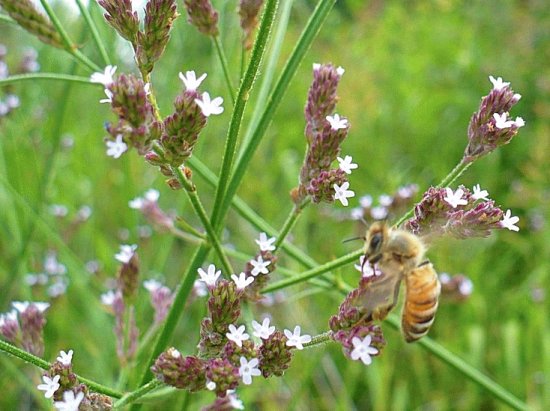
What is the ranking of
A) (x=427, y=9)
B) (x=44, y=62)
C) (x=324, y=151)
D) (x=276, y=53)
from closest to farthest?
(x=324, y=151), (x=276, y=53), (x=44, y=62), (x=427, y=9)

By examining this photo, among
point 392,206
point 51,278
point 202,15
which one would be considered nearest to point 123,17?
point 202,15

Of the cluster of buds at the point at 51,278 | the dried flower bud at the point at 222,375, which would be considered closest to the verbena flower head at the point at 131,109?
the dried flower bud at the point at 222,375

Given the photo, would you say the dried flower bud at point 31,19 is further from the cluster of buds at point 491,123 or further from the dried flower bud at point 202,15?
the cluster of buds at point 491,123

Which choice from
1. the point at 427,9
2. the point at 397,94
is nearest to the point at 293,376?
the point at 397,94

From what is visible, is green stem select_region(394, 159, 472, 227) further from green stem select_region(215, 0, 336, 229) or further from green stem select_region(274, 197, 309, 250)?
green stem select_region(215, 0, 336, 229)

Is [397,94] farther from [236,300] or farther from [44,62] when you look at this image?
[236,300]

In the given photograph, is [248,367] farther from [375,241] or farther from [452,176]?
[452,176]
